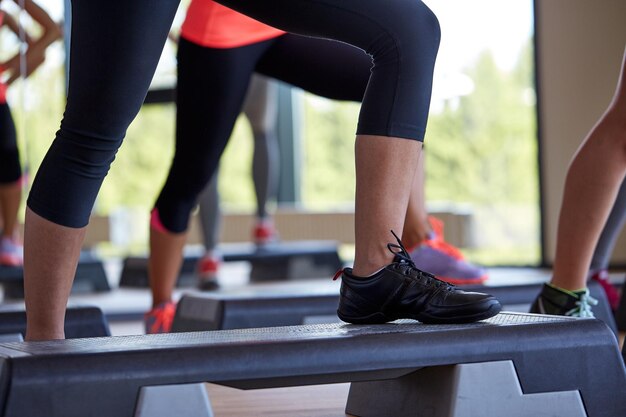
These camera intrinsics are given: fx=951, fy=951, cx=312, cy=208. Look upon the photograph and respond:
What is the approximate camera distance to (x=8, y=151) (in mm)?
3676

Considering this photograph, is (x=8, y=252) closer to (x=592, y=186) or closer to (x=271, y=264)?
(x=271, y=264)

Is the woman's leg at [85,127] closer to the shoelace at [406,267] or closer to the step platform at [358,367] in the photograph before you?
the step platform at [358,367]

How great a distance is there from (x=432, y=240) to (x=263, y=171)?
2289mm

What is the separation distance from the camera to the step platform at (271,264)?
4777 millimetres

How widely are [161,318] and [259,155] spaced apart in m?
2.30

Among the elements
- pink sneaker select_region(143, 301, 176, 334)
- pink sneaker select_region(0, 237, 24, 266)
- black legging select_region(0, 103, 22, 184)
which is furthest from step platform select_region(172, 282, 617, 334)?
pink sneaker select_region(0, 237, 24, 266)

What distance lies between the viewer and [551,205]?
5.28m

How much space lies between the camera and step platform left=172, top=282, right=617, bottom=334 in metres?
2.28

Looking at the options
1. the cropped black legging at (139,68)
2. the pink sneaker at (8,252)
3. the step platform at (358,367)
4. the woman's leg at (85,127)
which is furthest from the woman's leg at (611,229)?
the pink sneaker at (8,252)

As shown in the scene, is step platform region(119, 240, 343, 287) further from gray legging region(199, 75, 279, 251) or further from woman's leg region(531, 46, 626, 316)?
woman's leg region(531, 46, 626, 316)

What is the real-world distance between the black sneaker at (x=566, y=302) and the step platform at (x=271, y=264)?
2.71 meters

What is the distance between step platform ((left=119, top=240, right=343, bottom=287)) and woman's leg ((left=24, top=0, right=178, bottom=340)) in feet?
10.5

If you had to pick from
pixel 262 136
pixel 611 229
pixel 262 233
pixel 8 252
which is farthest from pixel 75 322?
pixel 262 233

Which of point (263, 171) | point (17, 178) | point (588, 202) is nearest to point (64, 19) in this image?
point (17, 178)
